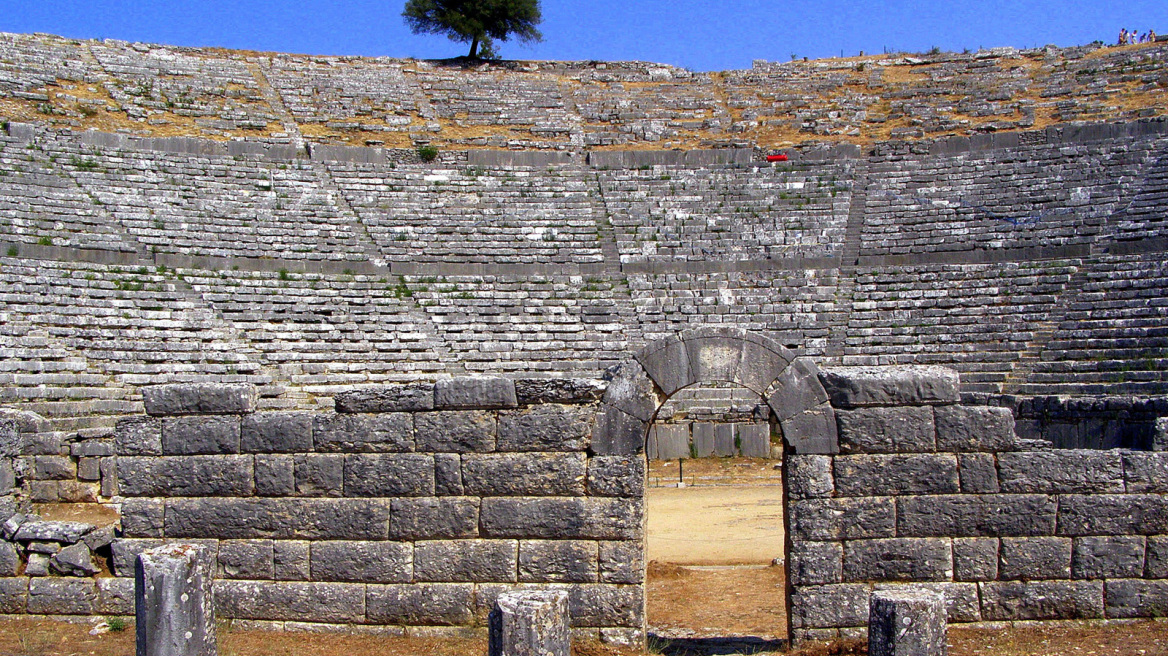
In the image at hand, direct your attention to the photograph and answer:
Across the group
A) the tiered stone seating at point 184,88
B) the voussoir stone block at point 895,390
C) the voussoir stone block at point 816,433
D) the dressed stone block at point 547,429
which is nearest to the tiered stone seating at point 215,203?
the tiered stone seating at point 184,88

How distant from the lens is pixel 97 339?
17266mm

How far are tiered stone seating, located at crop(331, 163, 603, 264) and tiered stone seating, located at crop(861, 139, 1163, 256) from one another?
6.76 meters

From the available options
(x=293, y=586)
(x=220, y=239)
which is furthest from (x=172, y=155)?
(x=293, y=586)

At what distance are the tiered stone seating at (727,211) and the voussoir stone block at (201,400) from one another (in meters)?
15.0

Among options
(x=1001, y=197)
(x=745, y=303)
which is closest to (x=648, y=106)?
(x=1001, y=197)

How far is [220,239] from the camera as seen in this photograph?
21.0 metres

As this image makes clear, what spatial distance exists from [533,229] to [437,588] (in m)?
16.0

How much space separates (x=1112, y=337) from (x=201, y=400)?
15823 millimetres

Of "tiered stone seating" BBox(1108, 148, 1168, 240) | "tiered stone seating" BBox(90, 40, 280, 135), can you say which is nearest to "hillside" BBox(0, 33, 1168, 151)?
"tiered stone seating" BBox(90, 40, 280, 135)

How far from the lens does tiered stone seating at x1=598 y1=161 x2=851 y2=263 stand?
2209 centimetres

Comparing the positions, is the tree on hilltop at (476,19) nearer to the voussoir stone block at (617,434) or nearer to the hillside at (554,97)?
the hillside at (554,97)

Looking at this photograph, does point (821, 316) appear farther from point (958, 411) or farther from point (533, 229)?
point (958, 411)

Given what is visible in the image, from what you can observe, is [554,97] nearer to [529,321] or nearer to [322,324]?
[529,321]

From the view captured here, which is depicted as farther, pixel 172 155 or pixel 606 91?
pixel 606 91
